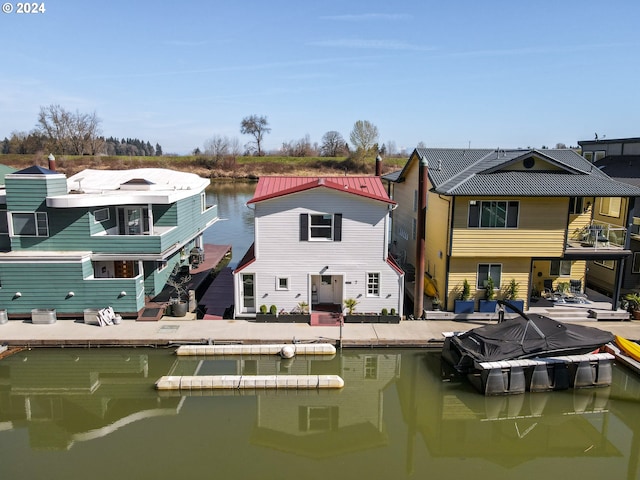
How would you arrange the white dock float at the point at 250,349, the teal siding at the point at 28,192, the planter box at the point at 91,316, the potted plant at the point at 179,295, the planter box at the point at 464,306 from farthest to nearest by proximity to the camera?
1. the planter box at the point at 464,306
2. the potted plant at the point at 179,295
3. the teal siding at the point at 28,192
4. the planter box at the point at 91,316
5. the white dock float at the point at 250,349

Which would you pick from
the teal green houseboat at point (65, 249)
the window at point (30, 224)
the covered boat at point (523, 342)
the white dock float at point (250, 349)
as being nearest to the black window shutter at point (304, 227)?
the white dock float at point (250, 349)

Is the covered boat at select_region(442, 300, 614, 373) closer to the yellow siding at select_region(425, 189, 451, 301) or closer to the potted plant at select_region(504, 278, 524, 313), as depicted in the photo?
the potted plant at select_region(504, 278, 524, 313)

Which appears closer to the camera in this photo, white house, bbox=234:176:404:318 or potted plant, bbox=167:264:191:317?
white house, bbox=234:176:404:318

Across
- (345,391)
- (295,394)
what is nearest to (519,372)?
(345,391)

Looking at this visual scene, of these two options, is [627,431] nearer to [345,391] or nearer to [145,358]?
[345,391]

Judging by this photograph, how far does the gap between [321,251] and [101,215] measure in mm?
9337

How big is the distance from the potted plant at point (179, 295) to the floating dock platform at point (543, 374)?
36.3ft

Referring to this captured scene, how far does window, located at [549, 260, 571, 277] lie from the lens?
68.8 ft

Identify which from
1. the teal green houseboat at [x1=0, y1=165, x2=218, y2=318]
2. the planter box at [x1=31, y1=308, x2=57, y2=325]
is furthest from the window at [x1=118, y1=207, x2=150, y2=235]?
the planter box at [x1=31, y1=308, x2=57, y2=325]

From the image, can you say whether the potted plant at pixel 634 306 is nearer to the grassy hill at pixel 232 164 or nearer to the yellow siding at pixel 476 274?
the yellow siding at pixel 476 274

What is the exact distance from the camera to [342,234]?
1831 cm

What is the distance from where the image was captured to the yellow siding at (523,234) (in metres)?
18.4

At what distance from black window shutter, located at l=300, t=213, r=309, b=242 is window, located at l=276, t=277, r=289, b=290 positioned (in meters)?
1.68

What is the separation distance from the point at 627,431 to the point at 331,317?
996 centimetres
